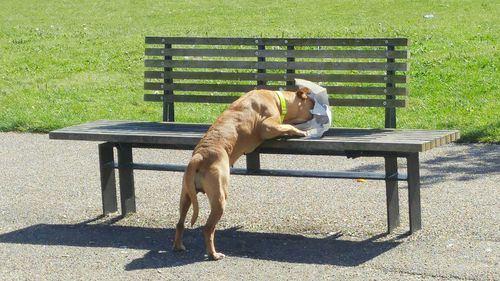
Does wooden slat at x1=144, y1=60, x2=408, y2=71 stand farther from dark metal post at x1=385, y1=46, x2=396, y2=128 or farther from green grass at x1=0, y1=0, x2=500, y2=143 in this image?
green grass at x1=0, y1=0, x2=500, y2=143

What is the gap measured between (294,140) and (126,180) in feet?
4.93

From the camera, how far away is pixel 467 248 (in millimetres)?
6977

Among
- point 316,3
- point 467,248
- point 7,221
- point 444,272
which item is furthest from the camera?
point 316,3

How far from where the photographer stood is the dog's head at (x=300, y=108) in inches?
296

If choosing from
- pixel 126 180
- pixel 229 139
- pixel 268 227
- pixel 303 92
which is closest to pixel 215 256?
pixel 229 139

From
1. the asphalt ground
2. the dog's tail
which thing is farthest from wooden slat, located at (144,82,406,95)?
the dog's tail

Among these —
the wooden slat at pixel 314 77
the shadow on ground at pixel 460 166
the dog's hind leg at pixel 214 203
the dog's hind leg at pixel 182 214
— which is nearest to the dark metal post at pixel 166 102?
the wooden slat at pixel 314 77

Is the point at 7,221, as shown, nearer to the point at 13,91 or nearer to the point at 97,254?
the point at 97,254

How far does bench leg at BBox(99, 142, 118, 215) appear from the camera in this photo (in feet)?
26.5

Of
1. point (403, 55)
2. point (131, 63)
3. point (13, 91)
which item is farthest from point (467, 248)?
point (131, 63)

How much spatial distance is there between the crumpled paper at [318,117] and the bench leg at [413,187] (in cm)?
61

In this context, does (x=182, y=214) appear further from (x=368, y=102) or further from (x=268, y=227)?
(x=368, y=102)

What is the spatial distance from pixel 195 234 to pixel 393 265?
1539mm

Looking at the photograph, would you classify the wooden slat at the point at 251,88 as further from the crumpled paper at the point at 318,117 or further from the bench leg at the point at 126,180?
the bench leg at the point at 126,180
